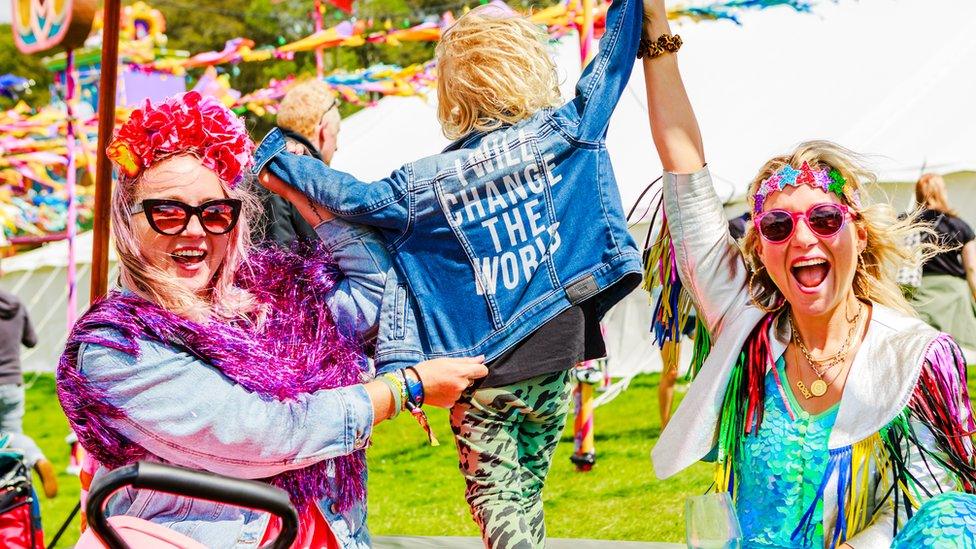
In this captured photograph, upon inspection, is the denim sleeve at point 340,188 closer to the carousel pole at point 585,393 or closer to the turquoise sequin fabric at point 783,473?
the turquoise sequin fabric at point 783,473

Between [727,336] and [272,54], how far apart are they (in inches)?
292

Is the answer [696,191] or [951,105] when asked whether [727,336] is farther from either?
[951,105]

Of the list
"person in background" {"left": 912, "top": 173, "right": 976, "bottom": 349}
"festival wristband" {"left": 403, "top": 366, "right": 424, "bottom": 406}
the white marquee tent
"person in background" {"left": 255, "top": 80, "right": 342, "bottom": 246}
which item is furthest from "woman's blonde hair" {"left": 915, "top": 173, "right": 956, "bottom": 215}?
"festival wristband" {"left": 403, "top": 366, "right": 424, "bottom": 406}

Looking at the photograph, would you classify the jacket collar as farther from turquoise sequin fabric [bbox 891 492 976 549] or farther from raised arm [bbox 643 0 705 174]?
raised arm [bbox 643 0 705 174]

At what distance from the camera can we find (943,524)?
191 cm

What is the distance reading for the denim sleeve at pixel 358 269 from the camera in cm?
242

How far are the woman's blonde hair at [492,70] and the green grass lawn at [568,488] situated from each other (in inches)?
104

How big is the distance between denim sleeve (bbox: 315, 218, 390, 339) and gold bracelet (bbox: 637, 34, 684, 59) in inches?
28.7

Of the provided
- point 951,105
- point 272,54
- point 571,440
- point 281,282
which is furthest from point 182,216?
point 951,105

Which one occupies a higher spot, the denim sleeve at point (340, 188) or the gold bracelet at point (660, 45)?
the gold bracelet at point (660, 45)

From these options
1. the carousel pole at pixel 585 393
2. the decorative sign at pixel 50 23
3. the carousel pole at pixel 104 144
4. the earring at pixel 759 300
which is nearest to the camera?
the earring at pixel 759 300

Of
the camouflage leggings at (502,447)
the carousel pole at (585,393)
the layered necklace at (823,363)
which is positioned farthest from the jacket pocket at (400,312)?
the carousel pole at (585,393)

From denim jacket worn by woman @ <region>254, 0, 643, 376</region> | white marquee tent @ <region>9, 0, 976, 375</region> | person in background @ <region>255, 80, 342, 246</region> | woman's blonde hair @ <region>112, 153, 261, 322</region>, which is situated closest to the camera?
woman's blonde hair @ <region>112, 153, 261, 322</region>

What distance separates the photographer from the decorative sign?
5336 millimetres
